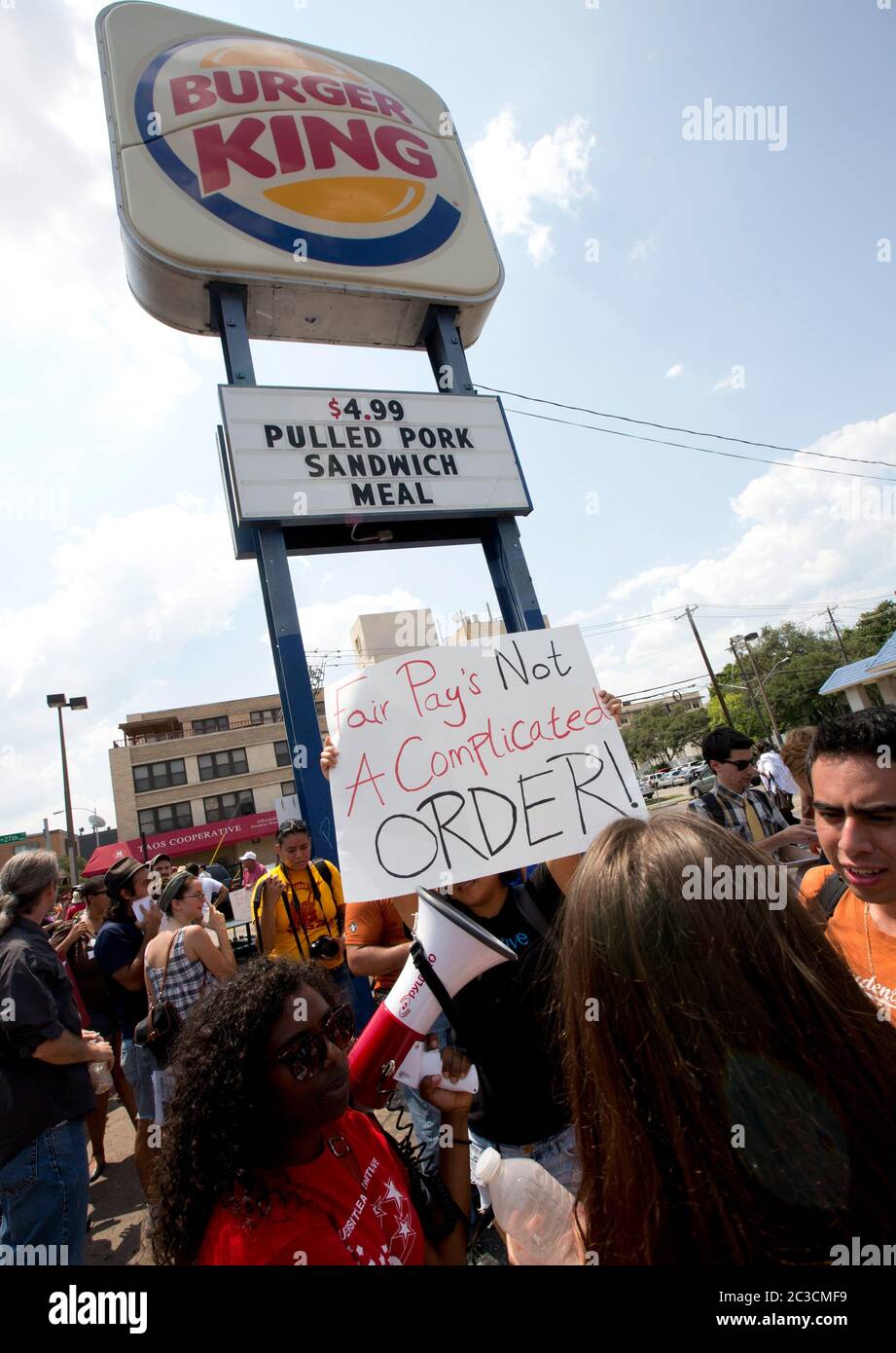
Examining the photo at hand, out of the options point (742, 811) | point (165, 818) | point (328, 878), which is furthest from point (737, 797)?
point (165, 818)

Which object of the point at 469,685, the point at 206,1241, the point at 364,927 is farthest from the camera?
the point at 364,927

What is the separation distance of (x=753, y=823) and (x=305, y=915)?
3.02 metres

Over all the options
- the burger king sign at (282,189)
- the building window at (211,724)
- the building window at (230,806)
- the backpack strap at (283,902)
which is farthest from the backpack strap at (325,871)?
the building window at (211,724)

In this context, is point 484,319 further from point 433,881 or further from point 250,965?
point 250,965

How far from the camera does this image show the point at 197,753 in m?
38.0

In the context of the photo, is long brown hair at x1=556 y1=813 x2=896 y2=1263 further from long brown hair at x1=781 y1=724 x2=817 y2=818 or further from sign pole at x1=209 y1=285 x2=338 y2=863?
sign pole at x1=209 y1=285 x2=338 y2=863

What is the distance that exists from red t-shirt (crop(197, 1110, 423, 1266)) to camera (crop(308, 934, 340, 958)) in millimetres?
2428

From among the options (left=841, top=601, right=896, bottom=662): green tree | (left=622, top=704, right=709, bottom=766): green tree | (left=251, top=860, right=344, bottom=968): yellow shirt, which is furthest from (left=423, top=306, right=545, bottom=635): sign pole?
(left=622, top=704, right=709, bottom=766): green tree

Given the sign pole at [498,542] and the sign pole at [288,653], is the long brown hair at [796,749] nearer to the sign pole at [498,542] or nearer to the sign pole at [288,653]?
the sign pole at [498,542]

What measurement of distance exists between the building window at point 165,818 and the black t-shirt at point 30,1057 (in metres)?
37.1

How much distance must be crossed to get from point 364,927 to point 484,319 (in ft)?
22.6

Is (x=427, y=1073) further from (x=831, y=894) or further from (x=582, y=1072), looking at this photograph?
(x=831, y=894)

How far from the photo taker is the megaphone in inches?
66.7
